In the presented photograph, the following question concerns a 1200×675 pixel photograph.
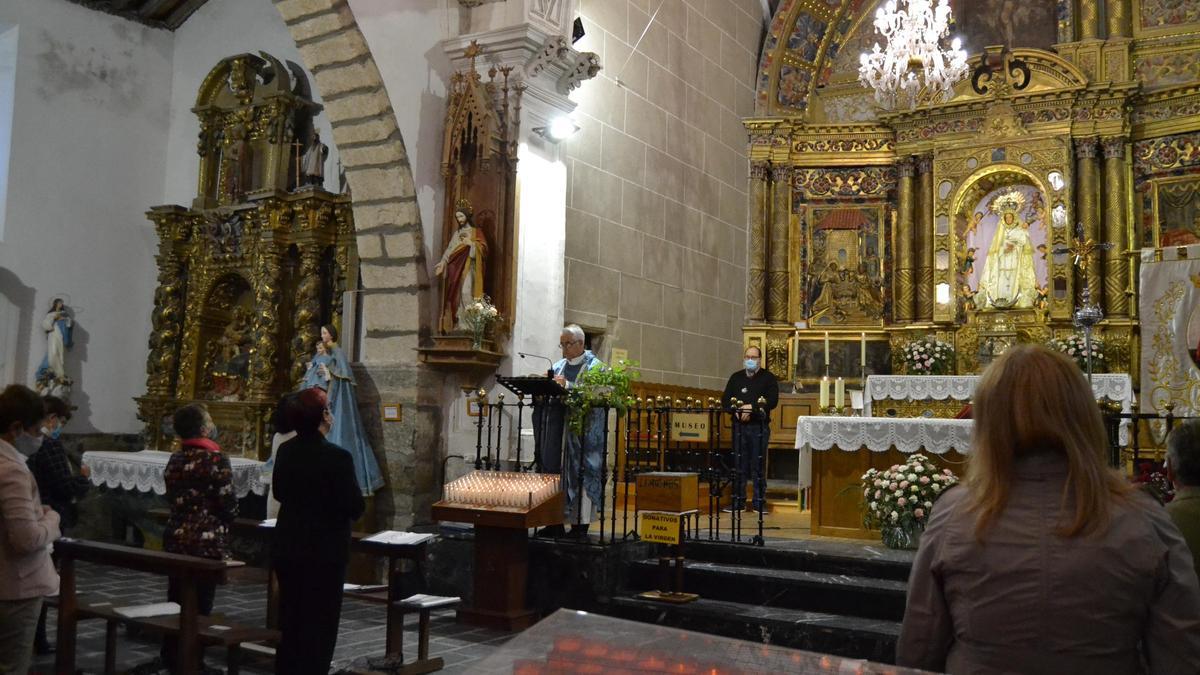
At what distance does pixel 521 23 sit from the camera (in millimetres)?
8875

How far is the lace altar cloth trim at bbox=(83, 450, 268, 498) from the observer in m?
9.47

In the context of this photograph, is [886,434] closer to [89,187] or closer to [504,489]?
[504,489]

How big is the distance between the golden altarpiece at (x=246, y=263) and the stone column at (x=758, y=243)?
569cm

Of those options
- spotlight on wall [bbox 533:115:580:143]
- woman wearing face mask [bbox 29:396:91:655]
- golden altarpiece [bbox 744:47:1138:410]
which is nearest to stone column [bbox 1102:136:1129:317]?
golden altarpiece [bbox 744:47:1138:410]

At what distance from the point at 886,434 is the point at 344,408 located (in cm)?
468

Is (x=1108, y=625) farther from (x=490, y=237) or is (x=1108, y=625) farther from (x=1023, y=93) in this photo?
(x=1023, y=93)

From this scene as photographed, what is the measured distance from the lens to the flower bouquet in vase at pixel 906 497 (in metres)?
6.90

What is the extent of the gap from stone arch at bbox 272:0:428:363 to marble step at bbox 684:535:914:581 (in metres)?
3.48

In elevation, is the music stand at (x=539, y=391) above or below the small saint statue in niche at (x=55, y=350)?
below

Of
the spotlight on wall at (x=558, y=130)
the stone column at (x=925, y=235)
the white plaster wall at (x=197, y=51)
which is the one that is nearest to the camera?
the spotlight on wall at (x=558, y=130)

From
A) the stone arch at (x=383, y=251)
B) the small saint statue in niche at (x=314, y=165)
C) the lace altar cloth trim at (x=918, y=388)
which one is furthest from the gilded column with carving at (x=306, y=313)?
the lace altar cloth trim at (x=918, y=388)

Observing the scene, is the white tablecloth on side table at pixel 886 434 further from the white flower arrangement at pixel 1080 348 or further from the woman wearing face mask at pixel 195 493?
the white flower arrangement at pixel 1080 348

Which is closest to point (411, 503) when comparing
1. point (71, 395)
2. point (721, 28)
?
point (71, 395)

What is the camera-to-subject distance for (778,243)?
13992 mm
